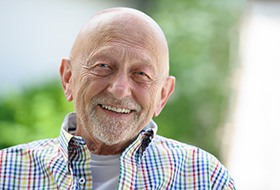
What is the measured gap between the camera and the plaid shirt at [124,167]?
2.09 meters

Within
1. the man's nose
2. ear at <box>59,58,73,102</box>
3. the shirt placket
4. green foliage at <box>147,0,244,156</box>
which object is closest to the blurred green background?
green foliage at <box>147,0,244,156</box>

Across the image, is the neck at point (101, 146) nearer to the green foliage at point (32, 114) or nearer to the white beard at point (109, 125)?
the white beard at point (109, 125)

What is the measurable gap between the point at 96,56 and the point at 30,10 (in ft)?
18.4

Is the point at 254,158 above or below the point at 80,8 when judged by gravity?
below

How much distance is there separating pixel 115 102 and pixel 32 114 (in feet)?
14.3

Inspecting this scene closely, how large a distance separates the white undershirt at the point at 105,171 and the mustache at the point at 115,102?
0.69 feet

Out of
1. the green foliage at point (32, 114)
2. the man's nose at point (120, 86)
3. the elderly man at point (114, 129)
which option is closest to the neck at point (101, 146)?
the elderly man at point (114, 129)

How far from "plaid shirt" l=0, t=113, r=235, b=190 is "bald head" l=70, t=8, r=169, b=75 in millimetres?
283

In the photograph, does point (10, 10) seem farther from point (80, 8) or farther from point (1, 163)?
point (1, 163)

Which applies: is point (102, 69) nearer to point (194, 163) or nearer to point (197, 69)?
point (194, 163)

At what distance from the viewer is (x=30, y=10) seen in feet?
24.6

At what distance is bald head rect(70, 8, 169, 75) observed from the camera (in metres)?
2.06

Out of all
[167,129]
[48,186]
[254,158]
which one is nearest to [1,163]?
[48,186]

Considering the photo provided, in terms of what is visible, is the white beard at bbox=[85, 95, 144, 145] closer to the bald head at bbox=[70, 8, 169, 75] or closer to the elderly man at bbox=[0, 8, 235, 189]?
the elderly man at bbox=[0, 8, 235, 189]
